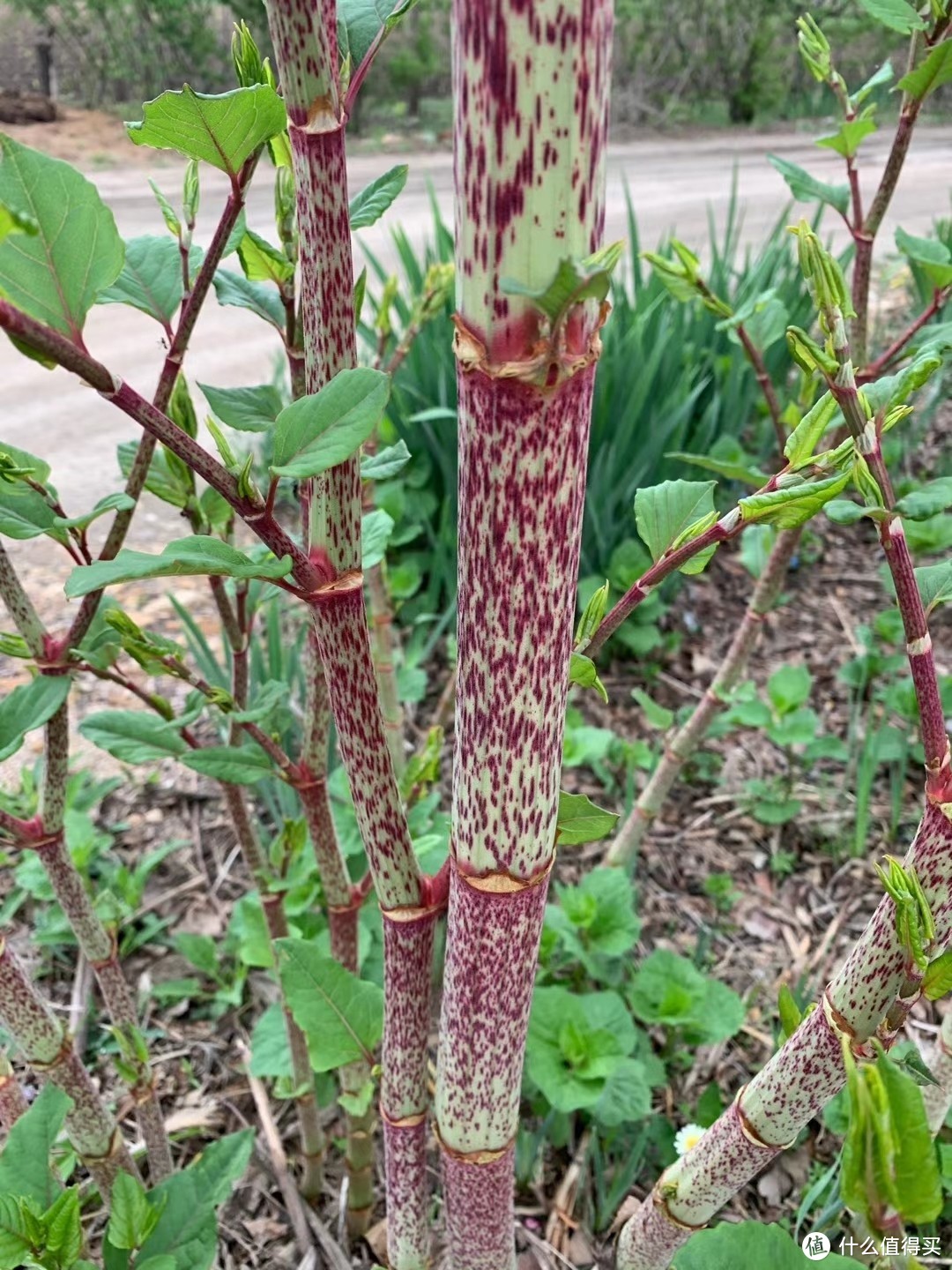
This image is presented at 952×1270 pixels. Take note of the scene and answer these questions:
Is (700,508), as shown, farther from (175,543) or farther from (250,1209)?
(250,1209)

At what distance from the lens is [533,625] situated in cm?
35

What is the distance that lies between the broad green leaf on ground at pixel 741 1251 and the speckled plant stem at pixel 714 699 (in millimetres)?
524

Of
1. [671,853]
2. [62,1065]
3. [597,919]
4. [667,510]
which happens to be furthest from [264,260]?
[671,853]

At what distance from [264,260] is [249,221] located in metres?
3.89

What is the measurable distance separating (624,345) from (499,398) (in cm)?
139

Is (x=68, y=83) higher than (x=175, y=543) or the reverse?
higher

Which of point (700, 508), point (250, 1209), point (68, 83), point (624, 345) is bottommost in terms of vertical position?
point (250, 1209)

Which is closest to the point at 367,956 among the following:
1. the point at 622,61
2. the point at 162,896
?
the point at 162,896

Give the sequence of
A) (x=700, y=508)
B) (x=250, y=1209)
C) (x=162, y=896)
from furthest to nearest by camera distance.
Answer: (x=162, y=896), (x=250, y=1209), (x=700, y=508)

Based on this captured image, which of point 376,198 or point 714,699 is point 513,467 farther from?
point 714,699

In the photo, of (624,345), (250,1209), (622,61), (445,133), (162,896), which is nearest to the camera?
(250,1209)

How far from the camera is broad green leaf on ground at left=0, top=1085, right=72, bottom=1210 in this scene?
0.53m

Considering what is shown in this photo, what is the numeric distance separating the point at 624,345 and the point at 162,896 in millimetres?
1140

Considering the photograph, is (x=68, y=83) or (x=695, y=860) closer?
(x=695, y=860)
